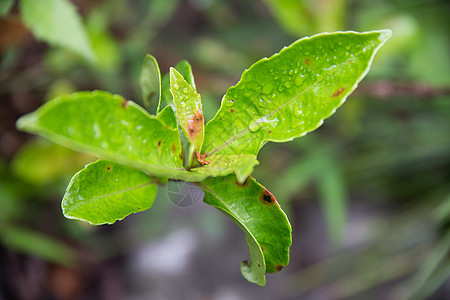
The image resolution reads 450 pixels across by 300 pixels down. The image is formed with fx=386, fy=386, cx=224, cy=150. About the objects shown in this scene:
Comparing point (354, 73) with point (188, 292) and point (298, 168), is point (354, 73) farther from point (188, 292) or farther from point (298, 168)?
point (188, 292)

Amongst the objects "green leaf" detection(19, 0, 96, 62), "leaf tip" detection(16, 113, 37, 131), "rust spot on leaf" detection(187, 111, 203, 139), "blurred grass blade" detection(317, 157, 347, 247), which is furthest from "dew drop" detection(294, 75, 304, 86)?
"blurred grass blade" detection(317, 157, 347, 247)

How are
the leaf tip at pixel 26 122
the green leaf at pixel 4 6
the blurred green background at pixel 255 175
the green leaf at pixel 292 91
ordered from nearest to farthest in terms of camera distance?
the leaf tip at pixel 26 122 → the green leaf at pixel 292 91 → the green leaf at pixel 4 6 → the blurred green background at pixel 255 175

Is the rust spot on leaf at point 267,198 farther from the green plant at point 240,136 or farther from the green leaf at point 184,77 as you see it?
the green leaf at point 184,77

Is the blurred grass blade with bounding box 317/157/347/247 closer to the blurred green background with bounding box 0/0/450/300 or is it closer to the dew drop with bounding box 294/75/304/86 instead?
the blurred green background with bounding box 0/0/450/300

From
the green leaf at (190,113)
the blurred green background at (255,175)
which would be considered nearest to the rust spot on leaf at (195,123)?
the green leaf at (190,113)

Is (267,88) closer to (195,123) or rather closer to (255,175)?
(195,123)

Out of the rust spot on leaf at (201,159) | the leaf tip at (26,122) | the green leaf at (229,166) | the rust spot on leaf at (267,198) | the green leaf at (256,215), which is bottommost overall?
the green leaf at (256,215)
